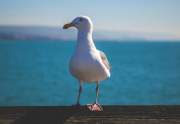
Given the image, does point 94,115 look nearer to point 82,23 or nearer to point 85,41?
point 85,41

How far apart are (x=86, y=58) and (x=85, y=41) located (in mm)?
242

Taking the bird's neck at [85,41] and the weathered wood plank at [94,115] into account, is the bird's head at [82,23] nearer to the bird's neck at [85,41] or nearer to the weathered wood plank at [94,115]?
the bird's neck at [85,41]

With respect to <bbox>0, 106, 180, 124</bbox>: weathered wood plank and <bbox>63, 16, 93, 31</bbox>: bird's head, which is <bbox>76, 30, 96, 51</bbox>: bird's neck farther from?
<bbox>0, 106, 180, 124</bbox>: weathered wood plank

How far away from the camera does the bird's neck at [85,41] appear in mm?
5820

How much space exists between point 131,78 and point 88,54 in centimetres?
6042

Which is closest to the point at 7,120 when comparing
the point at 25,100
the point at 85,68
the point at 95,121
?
the point at 95,121

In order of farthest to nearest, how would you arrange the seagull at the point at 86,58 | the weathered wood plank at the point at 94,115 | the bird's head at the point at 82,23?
the bird's head at the point at 82,23 → the seagull at the point at 86,58 → the weathered wood plank at the point at 94,115

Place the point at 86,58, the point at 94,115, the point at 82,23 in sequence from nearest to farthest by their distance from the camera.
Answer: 1. the point at 94,115
2. the point at 86,58
3. the point at 82,23

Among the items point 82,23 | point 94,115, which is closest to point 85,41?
point 82,23

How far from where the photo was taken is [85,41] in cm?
590

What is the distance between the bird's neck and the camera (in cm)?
582

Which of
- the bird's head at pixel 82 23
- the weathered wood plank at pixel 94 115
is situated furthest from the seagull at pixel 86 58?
the weathered wood plank at pixel 94 115

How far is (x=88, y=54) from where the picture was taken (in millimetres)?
5793

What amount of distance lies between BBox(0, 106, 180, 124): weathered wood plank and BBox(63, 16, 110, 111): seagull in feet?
3.09
